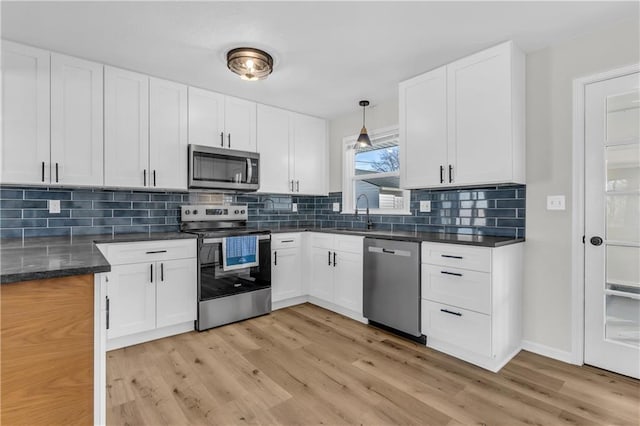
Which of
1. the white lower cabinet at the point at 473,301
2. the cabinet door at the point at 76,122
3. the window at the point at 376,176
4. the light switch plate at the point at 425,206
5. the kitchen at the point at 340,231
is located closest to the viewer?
the kitchen at the point at 340,231

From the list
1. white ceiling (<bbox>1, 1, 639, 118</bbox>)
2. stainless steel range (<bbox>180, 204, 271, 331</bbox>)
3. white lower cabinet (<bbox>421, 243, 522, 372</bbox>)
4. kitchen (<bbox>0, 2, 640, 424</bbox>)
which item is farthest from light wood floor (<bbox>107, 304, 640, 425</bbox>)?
white ceiling (<bbox>1, 1, 639, 118</bbox>)

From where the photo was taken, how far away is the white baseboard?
2350mm

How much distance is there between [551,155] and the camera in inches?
96.1

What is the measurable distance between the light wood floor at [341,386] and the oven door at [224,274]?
457mm

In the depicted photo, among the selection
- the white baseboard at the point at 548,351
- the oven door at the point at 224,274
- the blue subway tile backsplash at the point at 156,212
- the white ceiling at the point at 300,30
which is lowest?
the white baseboard at the point at 548,351

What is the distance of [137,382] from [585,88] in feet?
12.0

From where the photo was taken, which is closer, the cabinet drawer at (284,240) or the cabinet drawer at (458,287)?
the cabinet drawer at (458,287)

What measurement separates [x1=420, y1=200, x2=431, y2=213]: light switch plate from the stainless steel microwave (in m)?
1.78

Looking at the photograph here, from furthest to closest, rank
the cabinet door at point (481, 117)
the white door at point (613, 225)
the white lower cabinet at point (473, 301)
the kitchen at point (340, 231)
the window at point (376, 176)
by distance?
the window at point (376, 176) → the cabinet door at point (481, 117) → the white lower cabinet at point (473, 301) → the white door at point (613, 225) → the kitchen at point (340, 231)

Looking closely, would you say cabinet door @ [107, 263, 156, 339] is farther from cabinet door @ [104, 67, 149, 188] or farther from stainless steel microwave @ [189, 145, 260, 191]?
stainless steel microwave @ [189, 145, 260, 191]

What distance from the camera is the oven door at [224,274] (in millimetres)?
2973

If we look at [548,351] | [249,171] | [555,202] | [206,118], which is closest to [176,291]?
[249,171]

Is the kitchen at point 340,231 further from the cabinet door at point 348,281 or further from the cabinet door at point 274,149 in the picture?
the cabinet door at point 274,149

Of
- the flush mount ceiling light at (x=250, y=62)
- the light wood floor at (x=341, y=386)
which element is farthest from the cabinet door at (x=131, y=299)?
Result: the flush mount ceiling light at (x=250, y=62)
